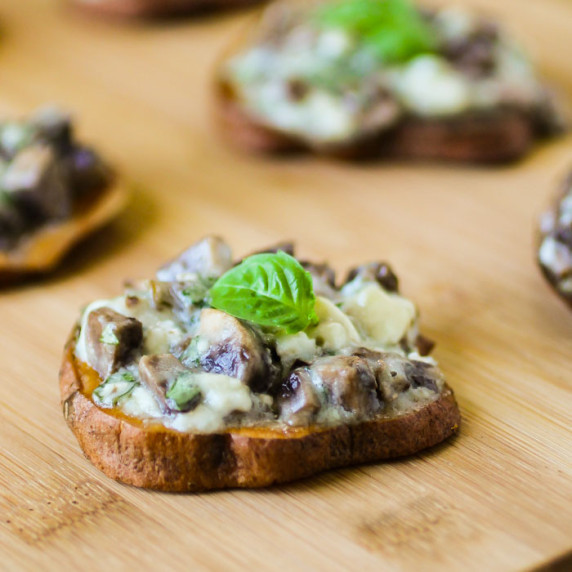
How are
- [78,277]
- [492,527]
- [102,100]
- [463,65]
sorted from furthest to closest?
[102,100] < [463,65] < [78,277] < [492,527]

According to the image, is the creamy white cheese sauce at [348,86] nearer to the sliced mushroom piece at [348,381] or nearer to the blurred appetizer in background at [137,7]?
the blurred appetizer in background at [137,7]

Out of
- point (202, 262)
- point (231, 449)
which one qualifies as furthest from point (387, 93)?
point (231, 449)

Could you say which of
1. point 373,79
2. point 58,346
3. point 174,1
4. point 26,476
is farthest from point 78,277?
point 174,1

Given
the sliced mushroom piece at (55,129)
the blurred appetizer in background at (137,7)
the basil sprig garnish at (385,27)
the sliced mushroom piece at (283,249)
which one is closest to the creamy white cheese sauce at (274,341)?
the sliced mushroom piece at (283,249)

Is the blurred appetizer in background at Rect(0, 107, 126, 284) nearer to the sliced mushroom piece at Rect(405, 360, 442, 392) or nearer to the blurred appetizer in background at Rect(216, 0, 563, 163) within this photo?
the blurred appetizer in background at Rect(216, 0, 563, 163)

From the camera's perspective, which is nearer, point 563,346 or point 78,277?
point 563,346

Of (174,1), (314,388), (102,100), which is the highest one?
(174,1)

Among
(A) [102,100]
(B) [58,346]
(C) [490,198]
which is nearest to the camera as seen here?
(B) [58,346]

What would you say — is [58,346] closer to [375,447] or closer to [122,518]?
[122,518]

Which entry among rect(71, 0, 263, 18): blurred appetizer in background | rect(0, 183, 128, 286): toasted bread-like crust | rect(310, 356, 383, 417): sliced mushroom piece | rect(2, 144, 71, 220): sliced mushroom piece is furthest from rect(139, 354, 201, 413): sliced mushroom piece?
rect(71, 0, 263, 18): blurred appetizer in background
